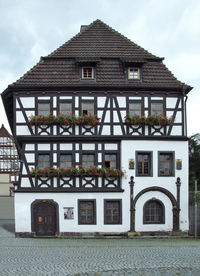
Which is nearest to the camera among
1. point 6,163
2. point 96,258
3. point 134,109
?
point 96,258

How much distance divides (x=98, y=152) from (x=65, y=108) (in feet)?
10.3

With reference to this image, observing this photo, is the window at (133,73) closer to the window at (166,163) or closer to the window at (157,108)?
the window at (157,108)

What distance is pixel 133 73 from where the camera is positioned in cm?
2325

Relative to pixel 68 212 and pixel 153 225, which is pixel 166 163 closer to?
pixel 153 225

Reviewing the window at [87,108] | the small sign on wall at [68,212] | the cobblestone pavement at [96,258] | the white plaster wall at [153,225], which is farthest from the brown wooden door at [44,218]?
the window at [87,108]

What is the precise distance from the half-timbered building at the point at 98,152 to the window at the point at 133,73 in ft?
0.42

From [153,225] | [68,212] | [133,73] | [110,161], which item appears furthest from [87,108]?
[153,225]

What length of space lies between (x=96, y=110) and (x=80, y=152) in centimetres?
255

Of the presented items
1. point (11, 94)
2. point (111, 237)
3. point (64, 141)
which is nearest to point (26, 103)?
point (11, 94)

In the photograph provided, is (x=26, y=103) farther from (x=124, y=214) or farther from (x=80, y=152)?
(x=124, y=214)

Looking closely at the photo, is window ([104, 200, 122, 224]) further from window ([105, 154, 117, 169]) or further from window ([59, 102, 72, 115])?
window ([59, 102, 72, 115])

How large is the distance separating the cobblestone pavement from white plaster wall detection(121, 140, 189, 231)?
358 centimetres

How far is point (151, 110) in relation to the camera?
22.7m

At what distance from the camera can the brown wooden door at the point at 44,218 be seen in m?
21.9
